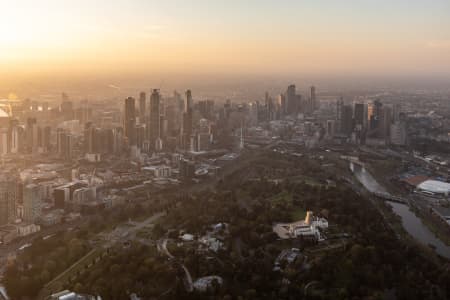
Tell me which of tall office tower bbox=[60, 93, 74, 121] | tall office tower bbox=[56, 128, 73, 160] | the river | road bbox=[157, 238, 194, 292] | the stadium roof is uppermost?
tall office tower bbox=[60, 93, 74, 121]

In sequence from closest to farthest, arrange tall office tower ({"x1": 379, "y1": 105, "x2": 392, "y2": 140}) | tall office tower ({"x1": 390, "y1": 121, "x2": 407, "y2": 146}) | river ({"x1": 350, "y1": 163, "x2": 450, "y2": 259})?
river ({"x1": 350, "y1": 163, "x2": 450, "y2": 259}), tall office tower ({"x1": 390, "y1": 121, "x2": 407, "y2": 146}), tall office tower ({"x1": 379, "y1": 105, "x2": 392, "y2": 140})

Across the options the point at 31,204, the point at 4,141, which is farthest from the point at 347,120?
the point at 31,204

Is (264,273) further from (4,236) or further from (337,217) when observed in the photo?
(4,236)

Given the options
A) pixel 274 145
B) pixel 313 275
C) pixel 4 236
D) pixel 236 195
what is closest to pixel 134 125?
pixel 274 145

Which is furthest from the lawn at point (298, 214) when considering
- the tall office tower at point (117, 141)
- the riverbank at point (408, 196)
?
the tall office tower at point (117, 141)

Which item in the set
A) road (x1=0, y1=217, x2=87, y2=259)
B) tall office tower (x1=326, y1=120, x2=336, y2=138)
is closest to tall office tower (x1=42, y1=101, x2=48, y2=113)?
road (x1=0, y1=217, x2=87, y2=259)

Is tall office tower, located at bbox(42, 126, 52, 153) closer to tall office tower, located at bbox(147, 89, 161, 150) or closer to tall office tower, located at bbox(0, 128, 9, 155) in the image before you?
tall office tower, located at bbox(0, 128, 9, 155)

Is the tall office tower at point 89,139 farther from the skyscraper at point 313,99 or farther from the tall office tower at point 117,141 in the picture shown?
the skyscraper at point 313,99
